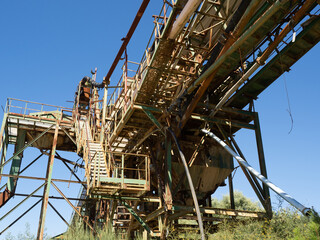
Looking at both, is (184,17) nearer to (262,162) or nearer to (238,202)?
(262,162)

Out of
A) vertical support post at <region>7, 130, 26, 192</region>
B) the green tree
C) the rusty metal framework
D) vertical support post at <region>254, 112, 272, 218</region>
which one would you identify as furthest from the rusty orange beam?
the green tree

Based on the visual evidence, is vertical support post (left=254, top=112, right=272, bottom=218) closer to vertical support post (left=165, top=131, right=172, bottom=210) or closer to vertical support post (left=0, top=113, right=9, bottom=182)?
vertical support post (left=165, top=131, right=172, bottom=210)

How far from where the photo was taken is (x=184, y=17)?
1009cm

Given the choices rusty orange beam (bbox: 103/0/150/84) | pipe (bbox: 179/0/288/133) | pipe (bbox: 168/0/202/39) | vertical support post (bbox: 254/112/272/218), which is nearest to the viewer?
pipe (bbox: 179/0/288/133)

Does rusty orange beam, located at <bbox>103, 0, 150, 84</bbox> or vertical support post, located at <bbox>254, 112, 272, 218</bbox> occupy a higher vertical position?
rusty orange beam, located at <bbox>103, 0, 150, 84</bbox>

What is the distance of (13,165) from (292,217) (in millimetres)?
15459

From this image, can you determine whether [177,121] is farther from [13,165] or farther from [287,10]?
[13,165]

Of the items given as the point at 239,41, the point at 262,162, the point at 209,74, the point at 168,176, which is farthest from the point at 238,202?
the point at 239,41

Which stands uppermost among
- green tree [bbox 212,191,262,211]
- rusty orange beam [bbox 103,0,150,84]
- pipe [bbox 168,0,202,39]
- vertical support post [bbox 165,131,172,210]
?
rusty orange beam [bbox 103,0,150,84]

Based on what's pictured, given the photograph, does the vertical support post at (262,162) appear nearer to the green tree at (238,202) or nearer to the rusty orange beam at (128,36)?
the rusty orange beam at (128,36)

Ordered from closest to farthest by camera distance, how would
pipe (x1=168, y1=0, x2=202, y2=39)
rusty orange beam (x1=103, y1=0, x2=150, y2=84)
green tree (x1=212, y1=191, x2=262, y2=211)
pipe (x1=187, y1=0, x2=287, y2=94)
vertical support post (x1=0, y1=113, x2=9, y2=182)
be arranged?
pipe (x1=187, y1=0, x2=287, y2=94), pipe (x1=168, y1=0, x2=202, y2=39), rusty orange beam (x1=103, y1=0, x2=150, y2=84), vertical support post (x1=0, y1=113, x2=9, y2=182), green tree (x1=212, y1=191, x2=262, y2=211)

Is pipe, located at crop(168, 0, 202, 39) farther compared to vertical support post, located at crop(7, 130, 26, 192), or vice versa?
vertical support post, located at crop(7, 130, 26, 192)

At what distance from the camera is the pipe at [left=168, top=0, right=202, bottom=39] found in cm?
970

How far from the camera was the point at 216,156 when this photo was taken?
15.7m
